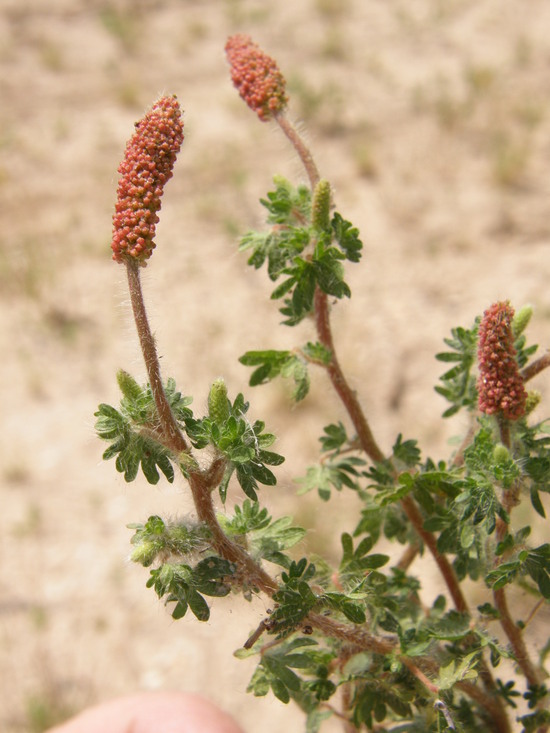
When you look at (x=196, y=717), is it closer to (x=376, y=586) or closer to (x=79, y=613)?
(x=376, y=586)

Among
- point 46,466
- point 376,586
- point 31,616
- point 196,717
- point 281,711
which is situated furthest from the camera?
point 46,466

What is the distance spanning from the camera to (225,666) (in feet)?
15.6

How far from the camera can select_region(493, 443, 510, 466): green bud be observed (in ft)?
5.00

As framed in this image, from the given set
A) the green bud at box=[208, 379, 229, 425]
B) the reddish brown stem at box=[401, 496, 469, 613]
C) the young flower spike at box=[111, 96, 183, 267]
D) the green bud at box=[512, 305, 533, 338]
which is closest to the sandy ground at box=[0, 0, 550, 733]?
the reddish brown stem at box=[401, 496, 469, 613]

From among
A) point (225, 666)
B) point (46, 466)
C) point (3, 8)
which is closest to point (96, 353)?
point (46, 466)

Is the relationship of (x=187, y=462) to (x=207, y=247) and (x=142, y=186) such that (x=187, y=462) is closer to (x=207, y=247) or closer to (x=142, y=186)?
(x=142, y=186)

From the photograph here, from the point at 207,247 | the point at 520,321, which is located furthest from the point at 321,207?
the point at 207,247

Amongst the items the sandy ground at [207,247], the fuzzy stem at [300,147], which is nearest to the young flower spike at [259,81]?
the fuzzy stem at [300,147]

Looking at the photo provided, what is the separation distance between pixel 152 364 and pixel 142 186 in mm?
325

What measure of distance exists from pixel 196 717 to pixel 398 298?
4291 millimetres

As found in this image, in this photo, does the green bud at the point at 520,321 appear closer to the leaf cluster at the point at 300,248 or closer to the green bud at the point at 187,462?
the leaf cluster at the point at 300,248

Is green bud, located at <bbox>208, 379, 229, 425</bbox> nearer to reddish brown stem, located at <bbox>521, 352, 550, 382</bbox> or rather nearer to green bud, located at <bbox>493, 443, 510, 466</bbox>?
green bud, located at <bbox>493, 443, 510, 466</bbox>

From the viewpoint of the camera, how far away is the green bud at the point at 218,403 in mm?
1454

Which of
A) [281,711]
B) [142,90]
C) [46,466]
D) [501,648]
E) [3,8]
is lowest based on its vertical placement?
[501,648]
